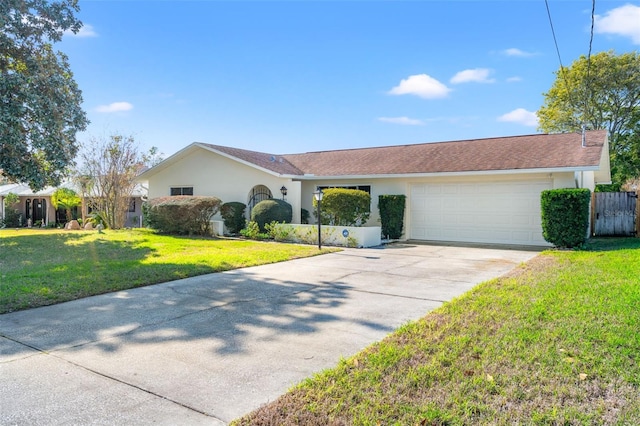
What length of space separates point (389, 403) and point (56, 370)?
290 centimetres

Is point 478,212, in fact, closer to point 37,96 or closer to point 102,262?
point 102,262

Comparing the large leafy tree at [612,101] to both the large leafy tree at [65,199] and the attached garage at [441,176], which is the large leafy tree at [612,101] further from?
the large leafy tree at [65,199]

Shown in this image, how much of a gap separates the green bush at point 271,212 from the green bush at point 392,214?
359 cm

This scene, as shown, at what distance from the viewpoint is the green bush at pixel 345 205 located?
14203 millimetres

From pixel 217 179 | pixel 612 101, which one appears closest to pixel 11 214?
pixel 217 179

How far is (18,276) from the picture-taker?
7.68 meters

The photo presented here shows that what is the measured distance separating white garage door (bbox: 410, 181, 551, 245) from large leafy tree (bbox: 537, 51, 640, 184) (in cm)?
1772

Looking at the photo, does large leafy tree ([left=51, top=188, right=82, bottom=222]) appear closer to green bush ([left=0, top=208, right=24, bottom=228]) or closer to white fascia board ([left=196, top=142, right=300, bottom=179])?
green bush ([left=0, top=208, right=24, bottom=228])

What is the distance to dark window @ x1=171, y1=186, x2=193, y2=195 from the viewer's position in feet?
62.6

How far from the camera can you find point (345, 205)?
46.6ft

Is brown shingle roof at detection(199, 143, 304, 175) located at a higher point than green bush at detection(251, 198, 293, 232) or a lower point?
higher

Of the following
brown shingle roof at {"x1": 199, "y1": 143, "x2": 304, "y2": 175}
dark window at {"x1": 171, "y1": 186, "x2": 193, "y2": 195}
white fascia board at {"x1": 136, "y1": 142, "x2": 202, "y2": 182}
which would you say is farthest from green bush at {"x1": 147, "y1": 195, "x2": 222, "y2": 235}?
white fascia board at {"x1": 136, "y1": 142, "x2": 202, "y2": 182}

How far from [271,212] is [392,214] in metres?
4.56

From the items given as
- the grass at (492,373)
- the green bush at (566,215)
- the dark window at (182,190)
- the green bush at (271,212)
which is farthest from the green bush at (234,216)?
the grass at (492,373)
